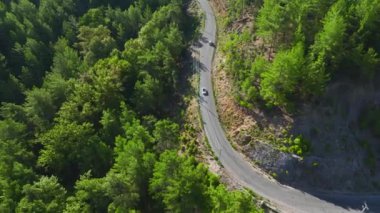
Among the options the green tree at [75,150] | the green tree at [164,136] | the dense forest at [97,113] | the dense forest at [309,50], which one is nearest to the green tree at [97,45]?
the dense forest at [97,113]

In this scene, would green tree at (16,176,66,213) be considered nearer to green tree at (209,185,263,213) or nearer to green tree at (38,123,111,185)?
green tree at (38,123,111,185)

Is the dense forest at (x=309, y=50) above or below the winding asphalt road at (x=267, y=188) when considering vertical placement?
above

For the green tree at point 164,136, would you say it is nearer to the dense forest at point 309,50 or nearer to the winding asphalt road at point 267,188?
the winding asphalt road at point 267,188

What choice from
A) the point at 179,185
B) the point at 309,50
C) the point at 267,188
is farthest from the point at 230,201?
the point at 309,50

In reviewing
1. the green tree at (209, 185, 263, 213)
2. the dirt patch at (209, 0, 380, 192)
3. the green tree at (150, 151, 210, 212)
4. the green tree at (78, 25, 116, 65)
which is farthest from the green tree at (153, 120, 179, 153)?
the green tree at (78, 25, 116, 65)

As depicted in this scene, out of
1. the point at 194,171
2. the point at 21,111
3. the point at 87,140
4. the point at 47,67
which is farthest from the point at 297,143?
the point at 47,67

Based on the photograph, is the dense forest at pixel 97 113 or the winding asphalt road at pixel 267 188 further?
the dense forest at pixel 97 113

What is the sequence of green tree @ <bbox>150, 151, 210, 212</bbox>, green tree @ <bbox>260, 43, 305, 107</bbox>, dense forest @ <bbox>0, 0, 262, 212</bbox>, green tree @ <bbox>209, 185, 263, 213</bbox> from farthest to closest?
1. dense forest @ <bbox>0, 0, 262, 212</bbox>
2. green tree @ <bbox>260, 43, 305, 107</bbox>
3. green tree @ <bbox>150, 151, 210, 212</bbox>
4. green tree @ <bbox>209, 185, 263, 213</bbox>

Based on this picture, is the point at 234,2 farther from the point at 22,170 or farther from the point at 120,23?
the point at 22,170
